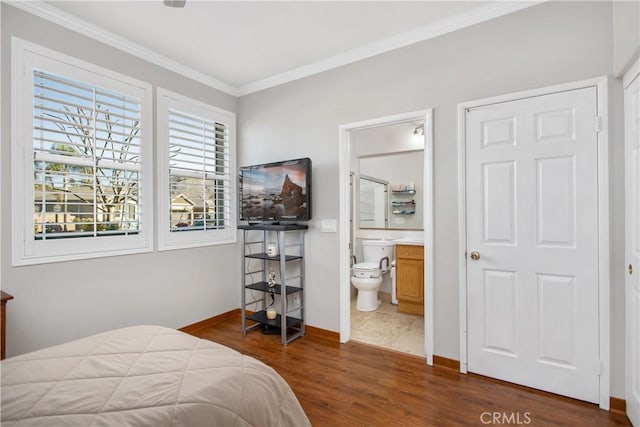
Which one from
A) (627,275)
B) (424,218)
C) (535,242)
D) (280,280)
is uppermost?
(424,218)

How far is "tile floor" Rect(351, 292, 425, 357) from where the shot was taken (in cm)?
301

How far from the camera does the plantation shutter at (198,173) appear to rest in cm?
324

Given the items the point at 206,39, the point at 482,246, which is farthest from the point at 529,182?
the point at 206,39

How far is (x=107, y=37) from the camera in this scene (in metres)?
2.67

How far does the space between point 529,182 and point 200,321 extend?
3.40 metres

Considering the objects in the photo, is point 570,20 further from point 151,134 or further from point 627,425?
point 151,134

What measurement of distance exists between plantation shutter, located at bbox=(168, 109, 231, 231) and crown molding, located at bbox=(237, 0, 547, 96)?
82 cm

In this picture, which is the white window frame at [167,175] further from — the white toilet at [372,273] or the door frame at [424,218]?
the white toilet at [372,273]

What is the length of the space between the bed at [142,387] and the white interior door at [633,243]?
6.45ft

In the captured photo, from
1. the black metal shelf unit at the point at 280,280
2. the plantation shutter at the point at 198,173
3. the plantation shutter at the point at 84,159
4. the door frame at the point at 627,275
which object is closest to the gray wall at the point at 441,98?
the door frame at the point at 627,275

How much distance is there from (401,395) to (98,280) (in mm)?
2594

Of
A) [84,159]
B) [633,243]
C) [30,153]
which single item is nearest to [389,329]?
[633,243]

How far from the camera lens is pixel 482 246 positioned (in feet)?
7.94

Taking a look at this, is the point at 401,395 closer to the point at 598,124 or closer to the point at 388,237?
the point at 598,124
